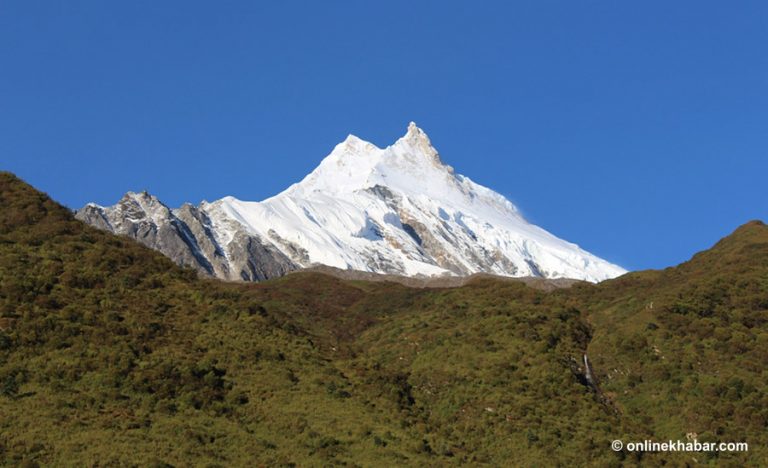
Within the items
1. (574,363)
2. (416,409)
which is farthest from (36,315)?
(574,363)

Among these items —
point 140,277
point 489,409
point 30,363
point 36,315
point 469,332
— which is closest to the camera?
point 30,363

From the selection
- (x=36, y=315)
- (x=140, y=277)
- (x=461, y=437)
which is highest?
(x=140, y=277)

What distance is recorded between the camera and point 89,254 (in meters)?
67.8

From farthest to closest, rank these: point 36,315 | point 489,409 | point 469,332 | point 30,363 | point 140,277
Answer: point 469,332 → point 140,277 → point 489,409 → point 36,315 → point 30,363

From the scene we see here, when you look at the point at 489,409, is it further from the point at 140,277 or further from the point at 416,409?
the point at 140,277

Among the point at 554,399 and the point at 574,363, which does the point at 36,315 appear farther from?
the point at 574,363

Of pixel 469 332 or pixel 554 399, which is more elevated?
pixel 469 332

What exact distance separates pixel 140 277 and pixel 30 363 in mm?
17035

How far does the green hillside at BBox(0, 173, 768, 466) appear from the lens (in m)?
47.4

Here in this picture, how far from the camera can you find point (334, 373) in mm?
60188

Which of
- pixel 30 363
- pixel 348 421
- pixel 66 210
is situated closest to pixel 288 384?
pixel 348 421

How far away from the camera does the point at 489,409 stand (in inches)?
2383

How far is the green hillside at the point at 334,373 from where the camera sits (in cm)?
4741

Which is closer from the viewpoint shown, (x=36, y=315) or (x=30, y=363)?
(x=30, y=363)
